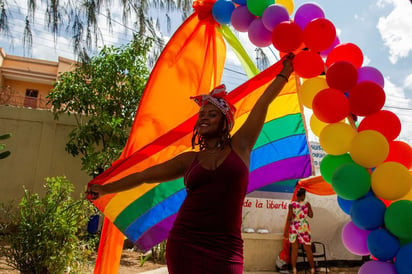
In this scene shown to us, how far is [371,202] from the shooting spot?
1941mm

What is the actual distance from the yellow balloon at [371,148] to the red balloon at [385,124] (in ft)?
0.32

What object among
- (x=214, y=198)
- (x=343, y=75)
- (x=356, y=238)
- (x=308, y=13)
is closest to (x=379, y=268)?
(x=356, y=238)

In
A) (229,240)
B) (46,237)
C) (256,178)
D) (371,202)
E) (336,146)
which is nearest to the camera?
(229,240)

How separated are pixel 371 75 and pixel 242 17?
1.02 metres

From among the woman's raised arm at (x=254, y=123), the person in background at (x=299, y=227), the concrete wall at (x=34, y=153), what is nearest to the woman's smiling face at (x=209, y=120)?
the woman's raised arm at (x=254, y=123)

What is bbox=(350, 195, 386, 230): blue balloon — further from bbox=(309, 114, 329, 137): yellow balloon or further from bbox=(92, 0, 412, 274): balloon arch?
bbox=(309, 114, 329, 137): yellow balloon

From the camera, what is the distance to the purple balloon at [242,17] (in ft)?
8.96

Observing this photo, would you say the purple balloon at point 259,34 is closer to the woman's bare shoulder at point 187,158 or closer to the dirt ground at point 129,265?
the woman's bare shoulder at point 187,158

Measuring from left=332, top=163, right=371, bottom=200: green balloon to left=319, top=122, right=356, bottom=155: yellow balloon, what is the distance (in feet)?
0.52

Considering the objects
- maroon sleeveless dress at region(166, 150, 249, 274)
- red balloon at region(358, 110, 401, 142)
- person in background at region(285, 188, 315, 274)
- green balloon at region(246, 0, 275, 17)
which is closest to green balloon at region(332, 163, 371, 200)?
red balloon at region(358, 110, 401, 142)

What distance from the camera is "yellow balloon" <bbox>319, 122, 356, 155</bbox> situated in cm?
214

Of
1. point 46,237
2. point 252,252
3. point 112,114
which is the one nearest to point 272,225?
point 252,252

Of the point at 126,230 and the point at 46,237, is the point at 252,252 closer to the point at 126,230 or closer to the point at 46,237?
the point at 46,237

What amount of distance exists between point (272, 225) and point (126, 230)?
16.8ft
